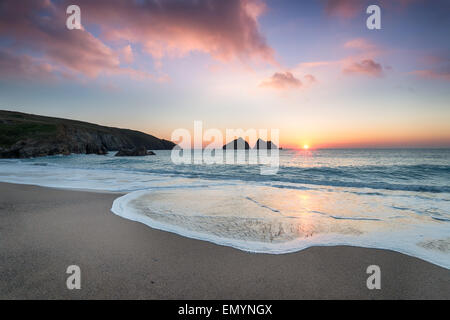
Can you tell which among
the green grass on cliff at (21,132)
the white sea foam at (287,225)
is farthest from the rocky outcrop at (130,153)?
the white sea foam at (287,225)

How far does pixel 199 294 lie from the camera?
2342 millimetres

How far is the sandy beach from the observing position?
2.37m

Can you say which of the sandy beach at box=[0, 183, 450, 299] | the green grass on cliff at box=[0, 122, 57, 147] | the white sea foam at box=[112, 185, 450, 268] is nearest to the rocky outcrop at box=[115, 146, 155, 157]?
the green grass on cliff at box=[0, 122, 57, 147]

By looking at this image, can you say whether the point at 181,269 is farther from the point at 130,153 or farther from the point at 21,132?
the point at 21,132

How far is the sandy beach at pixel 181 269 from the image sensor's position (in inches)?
93.4

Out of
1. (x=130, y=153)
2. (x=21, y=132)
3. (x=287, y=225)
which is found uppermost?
(x=21, y=132)

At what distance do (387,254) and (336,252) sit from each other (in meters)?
0.81

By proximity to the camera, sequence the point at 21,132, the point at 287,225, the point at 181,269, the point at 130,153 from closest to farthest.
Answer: the point at 181,269
the point at 287,225
the point at 21,132
the point at 130,153

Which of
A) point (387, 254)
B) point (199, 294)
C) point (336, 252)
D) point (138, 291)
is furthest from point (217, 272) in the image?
point (387, 254)

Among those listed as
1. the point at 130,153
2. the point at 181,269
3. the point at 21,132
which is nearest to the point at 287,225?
the point at 181,269

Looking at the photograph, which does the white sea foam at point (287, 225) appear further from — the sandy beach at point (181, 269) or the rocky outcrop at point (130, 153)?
the rocky outcrop at point (130, 153)

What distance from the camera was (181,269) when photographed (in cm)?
282

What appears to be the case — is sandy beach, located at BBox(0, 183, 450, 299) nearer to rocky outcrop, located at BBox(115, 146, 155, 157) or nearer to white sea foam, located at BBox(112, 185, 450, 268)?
white sea foam, located at BBox(112, 185, 450, 268)
